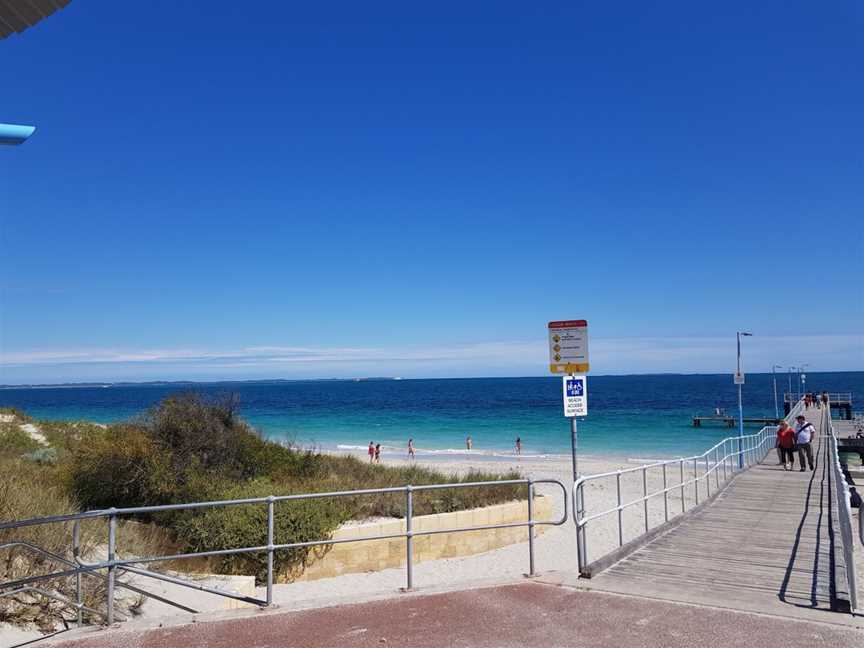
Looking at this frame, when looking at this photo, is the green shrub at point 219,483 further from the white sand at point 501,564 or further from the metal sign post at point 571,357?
the metal sign post at point 571,357

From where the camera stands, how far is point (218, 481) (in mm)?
12891

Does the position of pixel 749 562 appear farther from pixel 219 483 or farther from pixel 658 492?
pixel 219 483

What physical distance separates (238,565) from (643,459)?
3446 centimetres

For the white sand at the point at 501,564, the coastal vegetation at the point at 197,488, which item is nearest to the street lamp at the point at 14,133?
the white sand at the point at 501,564

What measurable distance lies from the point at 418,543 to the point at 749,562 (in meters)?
6.09

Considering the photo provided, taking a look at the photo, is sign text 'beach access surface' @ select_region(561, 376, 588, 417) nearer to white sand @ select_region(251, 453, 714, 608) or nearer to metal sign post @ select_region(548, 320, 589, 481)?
metal sign post @ select_region(548, 320, 589, 481)

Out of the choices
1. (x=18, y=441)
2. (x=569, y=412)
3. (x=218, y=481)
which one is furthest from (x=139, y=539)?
(x=18, y=441)

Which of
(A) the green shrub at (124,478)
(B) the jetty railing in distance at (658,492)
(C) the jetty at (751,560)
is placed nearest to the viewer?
(C) the jetty at (751,560)

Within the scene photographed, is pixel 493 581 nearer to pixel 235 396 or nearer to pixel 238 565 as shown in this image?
pixel 238 565

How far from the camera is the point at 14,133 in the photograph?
10.5ft

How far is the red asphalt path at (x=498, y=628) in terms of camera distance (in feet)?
16.5

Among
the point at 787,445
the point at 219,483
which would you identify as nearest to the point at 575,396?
the point at 219,483

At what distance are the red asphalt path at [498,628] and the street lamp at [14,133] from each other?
3692mm

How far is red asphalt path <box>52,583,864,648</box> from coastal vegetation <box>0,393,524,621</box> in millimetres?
3042
